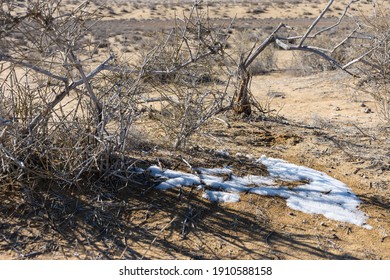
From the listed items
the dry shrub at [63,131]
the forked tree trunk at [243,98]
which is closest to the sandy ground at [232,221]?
the dry shrub at [63,131]

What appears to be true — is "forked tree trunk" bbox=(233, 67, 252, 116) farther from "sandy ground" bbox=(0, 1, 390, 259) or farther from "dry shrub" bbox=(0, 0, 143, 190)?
"dry shrub" bbox=(0, 0, 143, 190)

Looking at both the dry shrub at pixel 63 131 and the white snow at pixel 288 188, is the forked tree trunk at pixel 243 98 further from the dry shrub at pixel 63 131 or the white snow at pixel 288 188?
the dry shrub at pixel 63 131

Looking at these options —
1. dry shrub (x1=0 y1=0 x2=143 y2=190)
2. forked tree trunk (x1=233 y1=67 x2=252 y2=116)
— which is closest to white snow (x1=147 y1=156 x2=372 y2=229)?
dry shrub (x1=0 y1=0 x2=143 y2=190)

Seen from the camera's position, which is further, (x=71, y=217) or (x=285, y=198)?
(x=285, y=198)

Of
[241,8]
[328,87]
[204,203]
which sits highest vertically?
[204,203]

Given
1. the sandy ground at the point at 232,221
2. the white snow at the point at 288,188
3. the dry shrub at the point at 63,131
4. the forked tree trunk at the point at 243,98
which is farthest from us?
the forked tree trunk at the point at 243,98

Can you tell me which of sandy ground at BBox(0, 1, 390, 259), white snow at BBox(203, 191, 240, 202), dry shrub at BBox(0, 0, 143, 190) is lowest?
sandy ground at BBox(0, 1, 390, 259)

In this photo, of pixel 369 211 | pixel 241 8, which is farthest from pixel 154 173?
pixel 241 8

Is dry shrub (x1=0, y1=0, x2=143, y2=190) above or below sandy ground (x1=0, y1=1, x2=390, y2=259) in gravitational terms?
above

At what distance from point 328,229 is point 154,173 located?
181 centimetres

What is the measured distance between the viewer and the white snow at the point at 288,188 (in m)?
5.23

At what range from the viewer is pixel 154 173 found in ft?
18.7

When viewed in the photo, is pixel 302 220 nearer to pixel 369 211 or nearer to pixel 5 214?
pixel 369 211

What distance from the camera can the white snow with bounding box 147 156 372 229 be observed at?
5230mm
